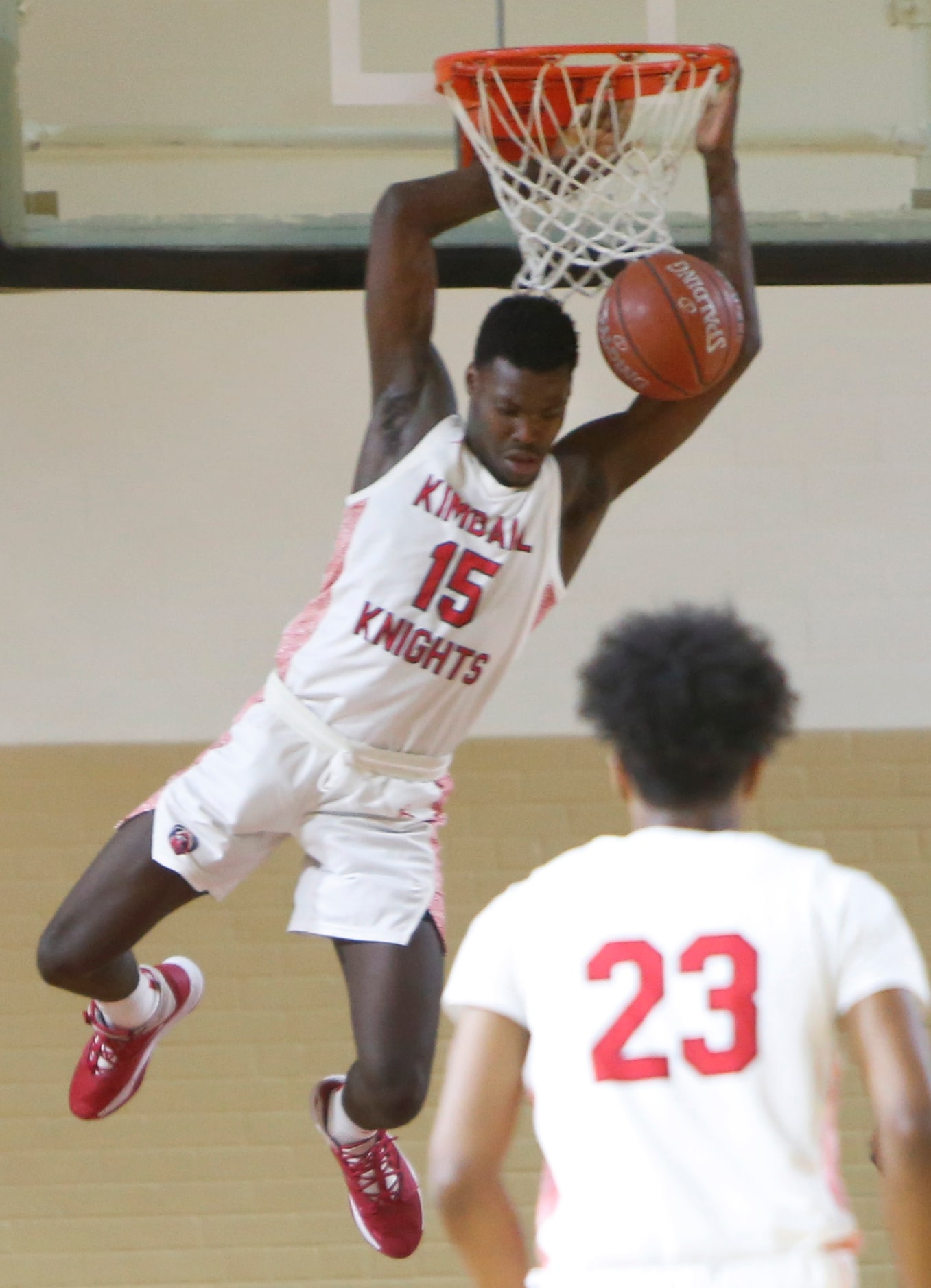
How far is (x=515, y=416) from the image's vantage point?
315 cm

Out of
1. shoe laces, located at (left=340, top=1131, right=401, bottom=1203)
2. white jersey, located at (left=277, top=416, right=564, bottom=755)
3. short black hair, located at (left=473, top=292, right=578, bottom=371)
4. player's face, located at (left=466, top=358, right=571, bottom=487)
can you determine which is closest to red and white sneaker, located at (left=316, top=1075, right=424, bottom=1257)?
shoe laces, located at (left=340, top=1131, right=401, bottom=1203)

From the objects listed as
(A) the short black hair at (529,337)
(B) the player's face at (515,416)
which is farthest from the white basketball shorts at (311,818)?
(A) the short black hair at (529,337)

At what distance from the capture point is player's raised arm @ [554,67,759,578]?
10.8ft

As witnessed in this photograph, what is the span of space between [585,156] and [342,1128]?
217 cm

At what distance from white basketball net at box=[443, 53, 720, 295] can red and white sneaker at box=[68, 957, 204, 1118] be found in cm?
179

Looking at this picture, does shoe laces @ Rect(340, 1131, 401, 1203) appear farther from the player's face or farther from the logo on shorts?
the player's face

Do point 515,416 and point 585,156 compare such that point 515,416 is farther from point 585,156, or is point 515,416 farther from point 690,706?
point 690,706

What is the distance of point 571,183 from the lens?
130 inches

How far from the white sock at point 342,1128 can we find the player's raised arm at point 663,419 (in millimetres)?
1280

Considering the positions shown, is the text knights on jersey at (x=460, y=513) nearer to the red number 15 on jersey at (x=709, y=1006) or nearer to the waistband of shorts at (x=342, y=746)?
the waistband of shorts at (x=342, y=746)

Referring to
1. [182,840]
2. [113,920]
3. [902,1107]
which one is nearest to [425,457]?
[182,840]

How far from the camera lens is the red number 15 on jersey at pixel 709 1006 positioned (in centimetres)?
167

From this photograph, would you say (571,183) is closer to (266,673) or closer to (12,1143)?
(266,673)

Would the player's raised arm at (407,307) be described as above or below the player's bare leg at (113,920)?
above
